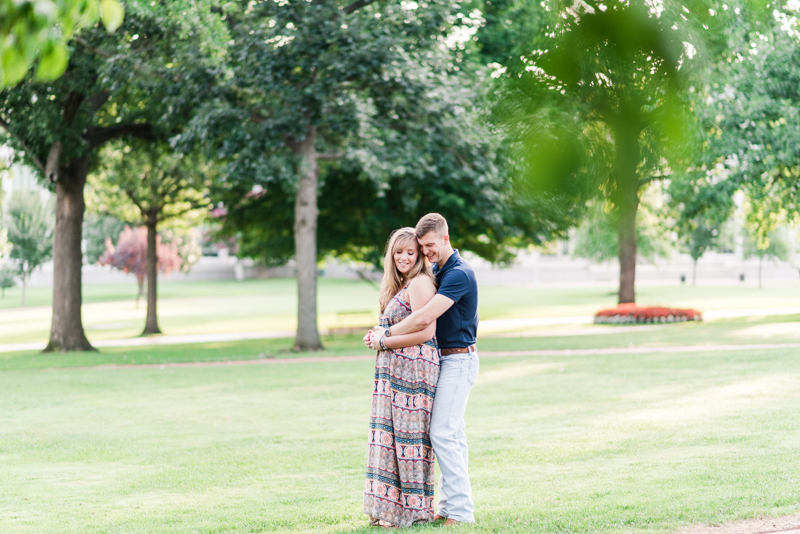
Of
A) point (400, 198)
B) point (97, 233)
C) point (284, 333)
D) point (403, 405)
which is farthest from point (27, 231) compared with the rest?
point (403, 405)

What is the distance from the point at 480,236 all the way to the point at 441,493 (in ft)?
67.2

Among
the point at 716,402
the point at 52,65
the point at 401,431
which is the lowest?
the point at 716,402

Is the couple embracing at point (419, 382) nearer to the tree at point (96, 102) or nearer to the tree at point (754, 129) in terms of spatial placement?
the tree at point (754, 129)

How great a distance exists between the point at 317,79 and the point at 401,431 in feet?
44.5

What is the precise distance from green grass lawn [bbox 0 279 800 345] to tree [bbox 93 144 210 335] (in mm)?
4169

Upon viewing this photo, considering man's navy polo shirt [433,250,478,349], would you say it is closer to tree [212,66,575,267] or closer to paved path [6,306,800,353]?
tree [212,66,575,267]

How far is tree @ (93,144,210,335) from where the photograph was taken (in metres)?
26.0

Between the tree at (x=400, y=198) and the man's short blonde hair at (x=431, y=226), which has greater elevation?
the tree at (x=400, y=198)

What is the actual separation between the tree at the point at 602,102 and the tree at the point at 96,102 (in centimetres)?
1384

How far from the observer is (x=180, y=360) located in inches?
744

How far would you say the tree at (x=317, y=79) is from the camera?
17.3 meters

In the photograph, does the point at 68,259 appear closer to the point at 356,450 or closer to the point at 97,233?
the point at 356,450

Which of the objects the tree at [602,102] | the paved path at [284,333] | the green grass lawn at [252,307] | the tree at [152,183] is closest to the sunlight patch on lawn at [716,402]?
the tree at [602,102]

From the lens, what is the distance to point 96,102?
2022 cm
